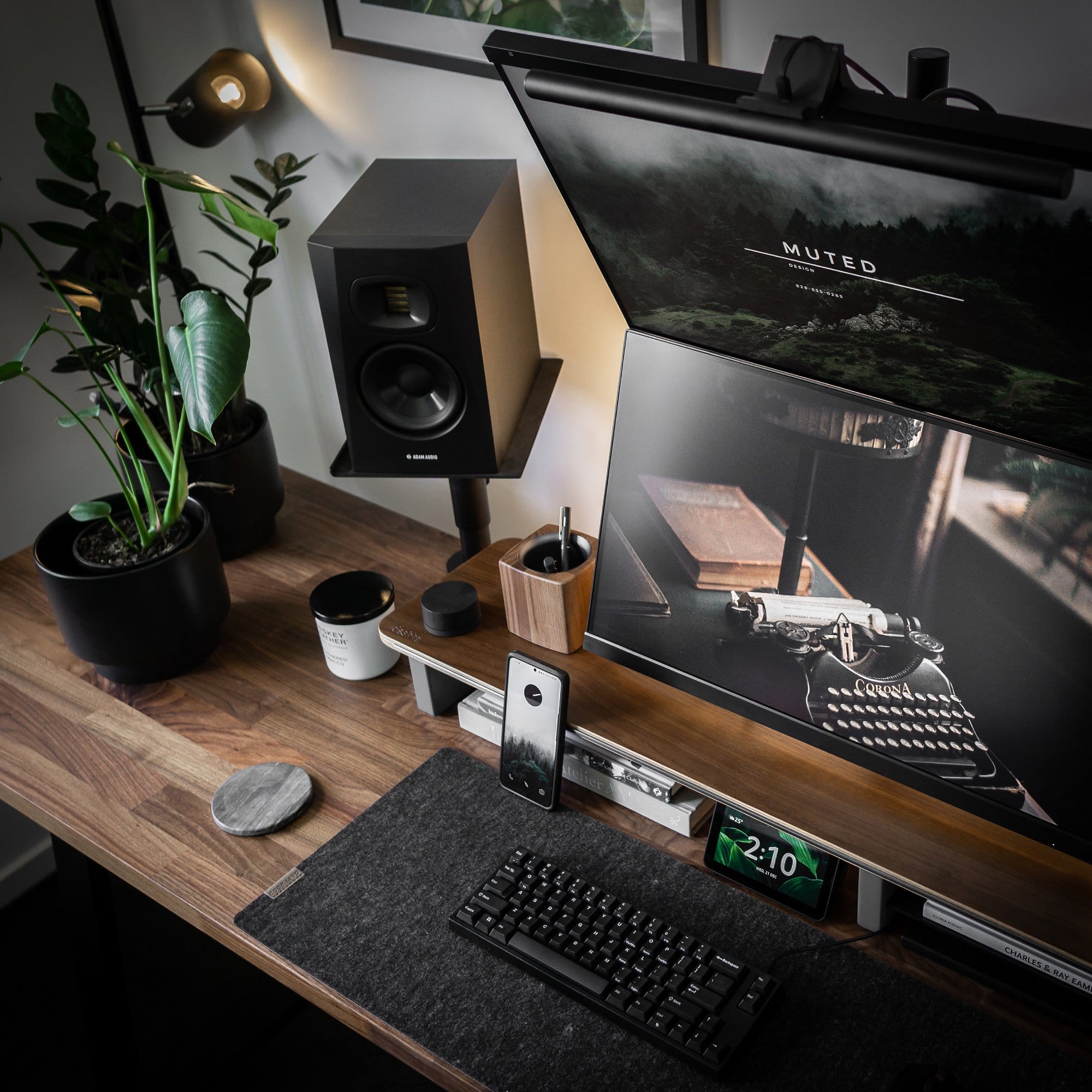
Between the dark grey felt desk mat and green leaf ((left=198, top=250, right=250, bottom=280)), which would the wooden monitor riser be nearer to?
the dark grey felt desk mat

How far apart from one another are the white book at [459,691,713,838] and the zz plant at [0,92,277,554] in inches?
19.0

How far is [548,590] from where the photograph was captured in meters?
1.15

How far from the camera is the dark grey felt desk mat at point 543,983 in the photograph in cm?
90

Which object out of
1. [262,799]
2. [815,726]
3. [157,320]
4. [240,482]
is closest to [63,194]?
[157,320]

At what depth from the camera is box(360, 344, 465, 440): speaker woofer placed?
116cm

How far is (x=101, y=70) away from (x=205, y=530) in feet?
2.69

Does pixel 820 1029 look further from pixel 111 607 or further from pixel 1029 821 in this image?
pixel 111 607

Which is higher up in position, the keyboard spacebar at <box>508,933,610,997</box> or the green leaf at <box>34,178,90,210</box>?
the green leaf at <box>34,178,90,210</box>

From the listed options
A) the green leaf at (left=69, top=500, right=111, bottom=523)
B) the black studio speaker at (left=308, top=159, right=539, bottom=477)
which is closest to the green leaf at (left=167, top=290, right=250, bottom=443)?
the black studio speaker at (left=308, top=159, right=539, bottom=477)

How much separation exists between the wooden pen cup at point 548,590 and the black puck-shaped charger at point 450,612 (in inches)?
1.6

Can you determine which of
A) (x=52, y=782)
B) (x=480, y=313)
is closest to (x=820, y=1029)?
(x=480, y=313)

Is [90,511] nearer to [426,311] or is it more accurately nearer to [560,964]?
[426,311]

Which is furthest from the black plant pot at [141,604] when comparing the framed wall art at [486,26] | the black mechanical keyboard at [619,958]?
A: the framed wall art at [486,26]

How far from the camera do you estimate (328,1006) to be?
99 centimetres
